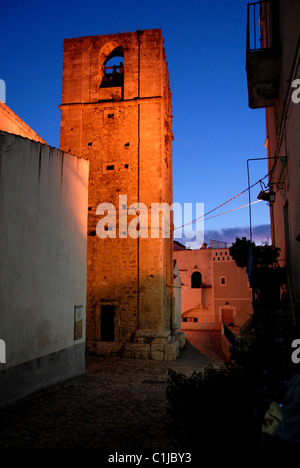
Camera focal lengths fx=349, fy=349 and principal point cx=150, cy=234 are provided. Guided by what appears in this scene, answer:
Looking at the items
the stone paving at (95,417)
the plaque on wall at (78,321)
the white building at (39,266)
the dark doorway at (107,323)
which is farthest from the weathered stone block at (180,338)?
the plaque on wall at (78,321)

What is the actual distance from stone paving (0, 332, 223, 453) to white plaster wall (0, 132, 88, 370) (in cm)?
91

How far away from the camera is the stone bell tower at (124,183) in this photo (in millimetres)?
13539

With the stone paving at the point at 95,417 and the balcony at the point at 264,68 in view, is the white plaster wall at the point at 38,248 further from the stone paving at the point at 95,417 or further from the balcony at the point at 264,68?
the balcony at the point at 264,68

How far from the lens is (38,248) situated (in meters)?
7.41

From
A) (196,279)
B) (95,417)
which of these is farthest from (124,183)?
(196,279)

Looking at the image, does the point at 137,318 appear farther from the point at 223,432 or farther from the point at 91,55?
the point at 91,55

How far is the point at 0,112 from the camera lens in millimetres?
9680

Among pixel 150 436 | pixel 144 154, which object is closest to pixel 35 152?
pixel 150 436

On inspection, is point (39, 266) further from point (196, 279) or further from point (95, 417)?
point (196, 279)

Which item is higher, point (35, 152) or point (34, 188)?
point (35, 152)

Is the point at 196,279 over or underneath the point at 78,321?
over

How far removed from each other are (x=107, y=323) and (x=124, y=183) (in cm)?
569
